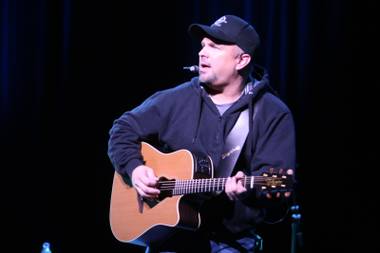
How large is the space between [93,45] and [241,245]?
237 cm

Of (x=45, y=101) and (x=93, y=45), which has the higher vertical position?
(x=93, y=45)

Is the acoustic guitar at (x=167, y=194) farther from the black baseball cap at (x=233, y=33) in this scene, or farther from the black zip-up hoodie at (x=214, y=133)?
the black baseball cap at (x=233, y=33)

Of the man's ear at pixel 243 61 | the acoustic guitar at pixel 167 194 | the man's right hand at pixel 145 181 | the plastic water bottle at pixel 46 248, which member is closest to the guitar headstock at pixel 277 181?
the acoustic guitar at pixel 167 194

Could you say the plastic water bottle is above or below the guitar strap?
below

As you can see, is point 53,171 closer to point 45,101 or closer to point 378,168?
point 45,101

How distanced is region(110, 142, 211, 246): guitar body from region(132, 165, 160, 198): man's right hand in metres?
0.08

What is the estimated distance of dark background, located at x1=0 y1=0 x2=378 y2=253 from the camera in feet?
13.5

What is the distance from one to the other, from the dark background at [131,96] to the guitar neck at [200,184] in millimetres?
1593

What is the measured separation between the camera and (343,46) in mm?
4168

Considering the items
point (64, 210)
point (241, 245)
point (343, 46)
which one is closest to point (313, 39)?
point (343, 46)

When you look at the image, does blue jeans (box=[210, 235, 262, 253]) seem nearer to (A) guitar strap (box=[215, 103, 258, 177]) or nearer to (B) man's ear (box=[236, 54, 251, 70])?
(A) guitar strap (box=[215, 103, 258, 177])

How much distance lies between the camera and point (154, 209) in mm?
2984

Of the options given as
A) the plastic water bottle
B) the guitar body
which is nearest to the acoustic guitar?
the guitar body

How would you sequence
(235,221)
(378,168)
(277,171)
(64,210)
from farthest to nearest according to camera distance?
(64,210)
(378,168)
(235,221)
(277,171)
